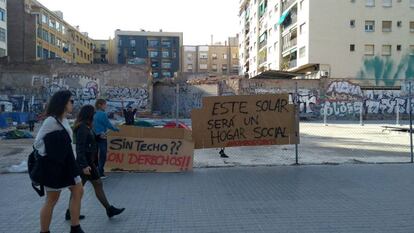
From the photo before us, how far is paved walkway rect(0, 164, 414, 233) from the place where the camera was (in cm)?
529

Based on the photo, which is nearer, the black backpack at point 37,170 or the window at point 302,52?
the black backpack at point 37,170

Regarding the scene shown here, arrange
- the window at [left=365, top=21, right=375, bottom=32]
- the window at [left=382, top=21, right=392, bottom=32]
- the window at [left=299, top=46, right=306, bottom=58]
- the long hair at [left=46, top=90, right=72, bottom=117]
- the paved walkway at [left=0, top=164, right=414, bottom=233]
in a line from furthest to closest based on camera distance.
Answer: the window at [left=299, top=46, right=306, bottom=58], the window at [left=382, top=21, right=392, bottom=32], the window at [left=365, top=21, right=375, bottom=32], the paved walkway at [left=0, top=164, right=414, bottom=233], the long hair at [left=46, top=90, right=72, bottom=117]

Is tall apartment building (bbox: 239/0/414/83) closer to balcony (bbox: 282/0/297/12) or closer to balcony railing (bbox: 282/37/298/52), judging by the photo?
balcony railing (bbox: 282/37/298/52)

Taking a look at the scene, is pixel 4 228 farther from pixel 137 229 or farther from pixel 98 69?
pixel 98 69

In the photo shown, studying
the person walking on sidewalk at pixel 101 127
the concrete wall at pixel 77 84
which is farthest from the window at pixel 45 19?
the person walking on sidewalk at pixel 101 127

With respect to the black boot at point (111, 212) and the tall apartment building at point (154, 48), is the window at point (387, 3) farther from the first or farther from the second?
the tall apartment building at point (154, 48)

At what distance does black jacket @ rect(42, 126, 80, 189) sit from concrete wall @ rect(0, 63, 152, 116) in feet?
105

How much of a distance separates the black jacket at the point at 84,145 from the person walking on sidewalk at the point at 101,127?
7.34 feet

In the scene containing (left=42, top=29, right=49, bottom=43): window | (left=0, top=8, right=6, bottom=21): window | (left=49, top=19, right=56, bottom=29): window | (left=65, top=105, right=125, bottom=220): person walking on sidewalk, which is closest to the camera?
(left=65, top=105, right=125, bottom=220): person walking on sidewalk

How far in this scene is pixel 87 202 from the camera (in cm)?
648

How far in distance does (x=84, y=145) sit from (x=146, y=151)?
A: 353 centimetres

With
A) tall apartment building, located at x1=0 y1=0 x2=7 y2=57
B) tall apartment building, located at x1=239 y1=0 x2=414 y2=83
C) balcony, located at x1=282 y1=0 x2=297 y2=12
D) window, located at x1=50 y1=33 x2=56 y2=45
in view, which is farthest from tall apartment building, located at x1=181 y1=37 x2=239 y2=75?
tall apartment building, located at x1=239 y1=0 x2=414 y2=83

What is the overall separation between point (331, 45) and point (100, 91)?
25.7 m

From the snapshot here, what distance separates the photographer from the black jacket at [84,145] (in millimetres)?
5522
